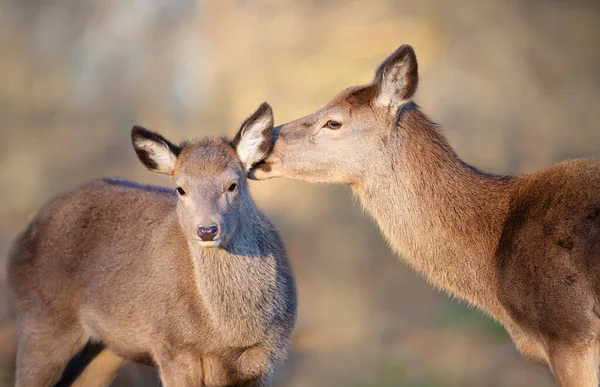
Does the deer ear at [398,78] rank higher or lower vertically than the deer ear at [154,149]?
higher

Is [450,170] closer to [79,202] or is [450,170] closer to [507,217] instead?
[507,217]

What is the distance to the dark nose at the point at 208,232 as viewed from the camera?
706 cm

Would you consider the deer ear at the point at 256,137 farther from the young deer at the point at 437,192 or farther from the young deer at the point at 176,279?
the young deer at the point at 437,192

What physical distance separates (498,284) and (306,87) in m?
9.66

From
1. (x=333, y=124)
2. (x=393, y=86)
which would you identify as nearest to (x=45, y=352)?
(x=333, y=124)

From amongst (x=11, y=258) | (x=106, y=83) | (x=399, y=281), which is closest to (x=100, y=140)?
(x=106, y=83)

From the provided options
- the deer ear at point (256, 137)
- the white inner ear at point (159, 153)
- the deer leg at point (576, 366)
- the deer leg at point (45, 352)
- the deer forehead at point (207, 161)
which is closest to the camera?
the deer leg at point (576, 366)

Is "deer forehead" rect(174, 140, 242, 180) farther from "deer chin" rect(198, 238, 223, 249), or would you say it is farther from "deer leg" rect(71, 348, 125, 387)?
"deer leg" rect(71, 348, 125, 387)

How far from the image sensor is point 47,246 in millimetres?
9148

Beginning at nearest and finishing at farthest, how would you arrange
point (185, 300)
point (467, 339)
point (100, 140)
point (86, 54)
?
point (185, 300) < point (467, 339) < point (100, 140) < point (86, 54)

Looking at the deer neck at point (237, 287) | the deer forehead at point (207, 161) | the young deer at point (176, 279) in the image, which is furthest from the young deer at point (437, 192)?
the deer neck at point (237, 287)

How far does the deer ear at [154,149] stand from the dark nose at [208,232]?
111cm

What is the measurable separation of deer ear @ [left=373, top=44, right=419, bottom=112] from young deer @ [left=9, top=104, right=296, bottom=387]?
3.44 ft

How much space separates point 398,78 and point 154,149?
7.54 ft
